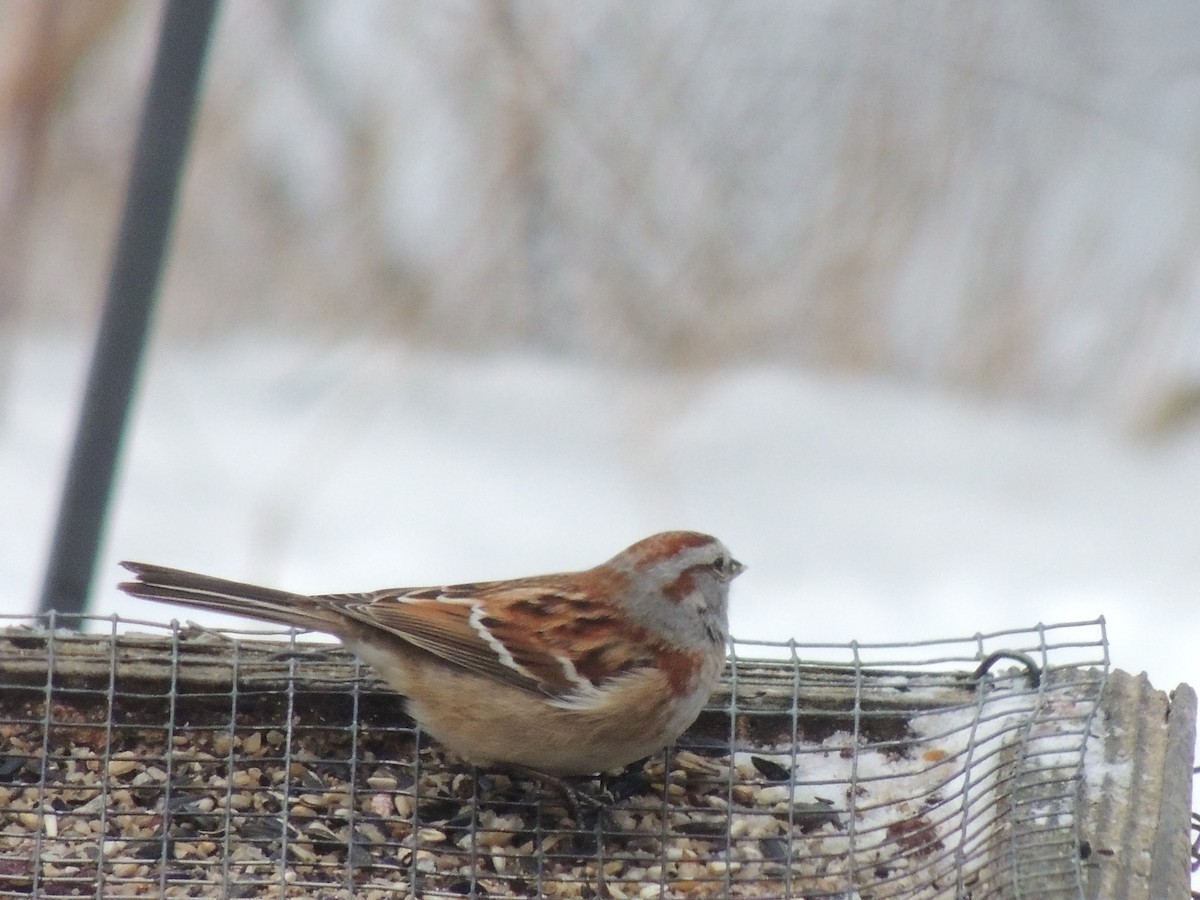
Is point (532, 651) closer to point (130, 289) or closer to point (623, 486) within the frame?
point (130, 289)

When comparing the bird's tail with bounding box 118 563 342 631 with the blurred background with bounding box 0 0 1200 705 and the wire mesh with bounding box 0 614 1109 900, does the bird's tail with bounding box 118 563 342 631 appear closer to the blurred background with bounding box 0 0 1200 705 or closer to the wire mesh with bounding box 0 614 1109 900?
the wire mesh with bounding box 0 614 1109 900

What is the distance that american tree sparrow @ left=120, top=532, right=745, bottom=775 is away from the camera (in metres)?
3.21

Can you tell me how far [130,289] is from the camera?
3689 millimetres

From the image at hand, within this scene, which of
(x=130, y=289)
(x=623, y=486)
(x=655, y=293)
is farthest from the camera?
(x=623, y=486)

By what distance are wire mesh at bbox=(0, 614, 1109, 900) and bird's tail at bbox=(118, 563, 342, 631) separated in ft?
0.32

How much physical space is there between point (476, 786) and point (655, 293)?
4.69 m

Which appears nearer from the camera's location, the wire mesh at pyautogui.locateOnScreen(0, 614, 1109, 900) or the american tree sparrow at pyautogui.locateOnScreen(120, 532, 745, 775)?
the wire mesh at pyautogui.locateOnScreen(0, 614, 1109, 900)

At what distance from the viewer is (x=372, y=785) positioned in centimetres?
320

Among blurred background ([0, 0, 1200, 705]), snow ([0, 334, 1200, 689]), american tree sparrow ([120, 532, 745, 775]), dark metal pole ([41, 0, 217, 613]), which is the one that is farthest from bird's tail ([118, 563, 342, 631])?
blurred background ([0, 0, 1200, 705])

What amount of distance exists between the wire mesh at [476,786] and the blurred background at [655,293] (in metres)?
3.29

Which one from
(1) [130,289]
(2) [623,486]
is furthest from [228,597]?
(2) [623,486]

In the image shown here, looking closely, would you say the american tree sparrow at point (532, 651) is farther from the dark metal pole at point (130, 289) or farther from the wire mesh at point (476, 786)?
the dark metal pole at point (130, 289)

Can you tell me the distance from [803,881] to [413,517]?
17.1 feet

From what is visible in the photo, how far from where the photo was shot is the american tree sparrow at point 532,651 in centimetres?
321
